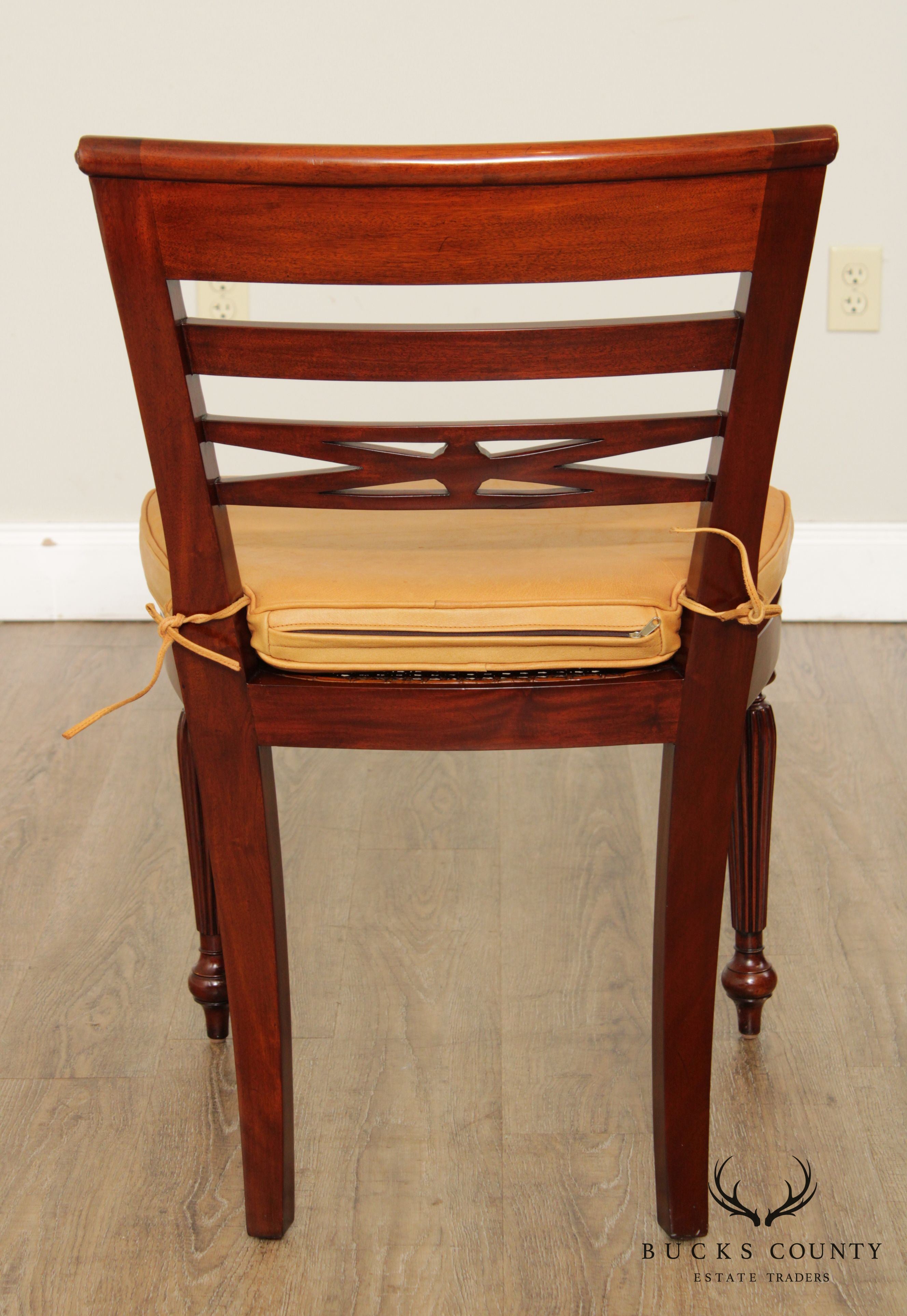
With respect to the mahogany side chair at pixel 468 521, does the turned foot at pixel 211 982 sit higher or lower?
lower

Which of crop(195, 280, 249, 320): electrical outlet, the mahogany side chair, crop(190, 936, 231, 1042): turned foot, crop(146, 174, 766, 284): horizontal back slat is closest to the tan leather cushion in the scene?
the mahogany side chair

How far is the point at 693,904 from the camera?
900mm

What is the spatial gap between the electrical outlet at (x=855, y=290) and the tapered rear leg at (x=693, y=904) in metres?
1.24

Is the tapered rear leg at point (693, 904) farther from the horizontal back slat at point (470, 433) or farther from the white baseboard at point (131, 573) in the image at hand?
the white baseboard at point (131, 573)

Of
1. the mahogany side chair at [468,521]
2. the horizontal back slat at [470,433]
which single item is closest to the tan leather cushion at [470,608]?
the mahogany side chair at [468,521]

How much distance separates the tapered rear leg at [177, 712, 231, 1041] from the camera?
1065 mm

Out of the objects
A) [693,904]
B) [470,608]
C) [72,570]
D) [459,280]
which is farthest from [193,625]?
[72,570]

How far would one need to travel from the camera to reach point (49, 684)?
6.13 feet

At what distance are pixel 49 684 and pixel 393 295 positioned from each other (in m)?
0.76

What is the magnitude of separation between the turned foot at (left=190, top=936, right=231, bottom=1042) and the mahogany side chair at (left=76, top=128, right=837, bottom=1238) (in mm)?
65

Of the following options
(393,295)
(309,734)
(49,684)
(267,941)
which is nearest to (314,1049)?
(267,941)

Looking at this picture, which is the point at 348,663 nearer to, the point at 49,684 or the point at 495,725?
the point at 495,725

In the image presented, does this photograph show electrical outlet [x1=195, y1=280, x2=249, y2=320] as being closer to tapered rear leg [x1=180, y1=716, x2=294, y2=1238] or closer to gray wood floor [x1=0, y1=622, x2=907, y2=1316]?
gray wood floor [x1=0, y1=622, x2=907, y2=1316]

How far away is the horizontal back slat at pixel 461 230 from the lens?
64cm
